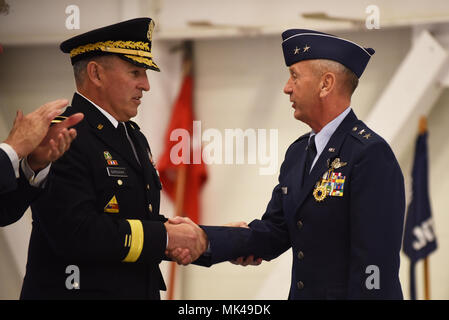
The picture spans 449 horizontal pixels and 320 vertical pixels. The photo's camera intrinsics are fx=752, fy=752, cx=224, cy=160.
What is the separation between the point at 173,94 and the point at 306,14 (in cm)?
107

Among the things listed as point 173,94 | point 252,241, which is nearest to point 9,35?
point 173,94

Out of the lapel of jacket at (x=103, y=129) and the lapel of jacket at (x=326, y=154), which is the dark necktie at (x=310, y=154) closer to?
the lapel of jacket at (x=326, y=154)

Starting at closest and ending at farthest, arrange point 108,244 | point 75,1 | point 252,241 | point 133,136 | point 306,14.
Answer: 1. point 108,244
2. point 133,136
3. point 252,241
4. point 75,1
5. point 306,14

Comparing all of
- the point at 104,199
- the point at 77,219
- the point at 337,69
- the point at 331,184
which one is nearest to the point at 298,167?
the point at 331,184

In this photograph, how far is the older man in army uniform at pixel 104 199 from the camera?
2.48 metres

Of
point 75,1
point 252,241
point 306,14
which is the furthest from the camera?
point 306,14

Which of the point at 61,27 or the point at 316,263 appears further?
the point at 61,27

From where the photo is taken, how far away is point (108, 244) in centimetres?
251

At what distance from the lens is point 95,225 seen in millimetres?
2486

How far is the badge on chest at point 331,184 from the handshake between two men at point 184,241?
0.53 metres

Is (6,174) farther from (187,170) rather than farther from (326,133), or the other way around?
(187,170)

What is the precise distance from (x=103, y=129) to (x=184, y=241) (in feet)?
1.72

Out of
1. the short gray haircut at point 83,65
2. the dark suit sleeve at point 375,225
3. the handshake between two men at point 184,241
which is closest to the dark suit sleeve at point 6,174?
the short gray haircut at point 83,65

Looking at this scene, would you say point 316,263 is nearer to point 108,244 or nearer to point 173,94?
point 108,244
